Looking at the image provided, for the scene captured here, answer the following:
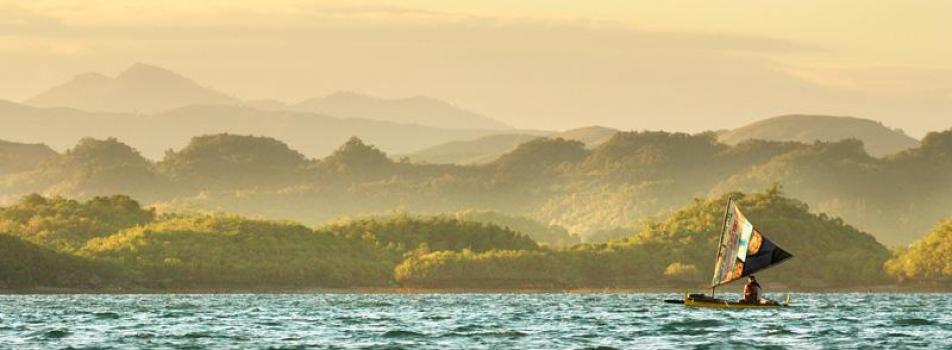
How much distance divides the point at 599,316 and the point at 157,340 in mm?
48293

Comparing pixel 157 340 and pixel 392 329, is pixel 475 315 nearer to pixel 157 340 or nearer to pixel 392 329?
pixel 392 329

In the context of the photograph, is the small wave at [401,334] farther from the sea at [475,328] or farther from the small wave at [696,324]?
the small wave at [696,324]

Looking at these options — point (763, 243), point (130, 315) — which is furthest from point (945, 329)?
point (130, 315)

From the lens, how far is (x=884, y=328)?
13525 cm

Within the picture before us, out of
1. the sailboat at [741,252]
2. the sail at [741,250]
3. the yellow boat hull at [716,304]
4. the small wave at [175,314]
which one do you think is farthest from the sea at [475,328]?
the sail at [741,250]

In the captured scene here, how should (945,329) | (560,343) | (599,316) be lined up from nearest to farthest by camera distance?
(560,343)
(945,329)
(599,316)

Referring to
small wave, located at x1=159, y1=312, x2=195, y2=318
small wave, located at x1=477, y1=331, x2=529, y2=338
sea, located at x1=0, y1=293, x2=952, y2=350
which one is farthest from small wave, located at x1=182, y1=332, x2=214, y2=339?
small wave, located at x1=159, y1=312, x2=195, y2=318

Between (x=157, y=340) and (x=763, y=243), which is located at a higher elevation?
(x=763, y=243)

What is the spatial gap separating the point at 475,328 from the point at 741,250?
21.8m

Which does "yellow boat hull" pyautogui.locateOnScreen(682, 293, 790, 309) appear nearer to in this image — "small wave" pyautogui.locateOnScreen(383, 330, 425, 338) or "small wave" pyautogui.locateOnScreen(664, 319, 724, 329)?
"small wave" pyautogui.locateOnScreen(664, 319, 724, 329)

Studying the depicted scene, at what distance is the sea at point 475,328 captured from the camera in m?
115

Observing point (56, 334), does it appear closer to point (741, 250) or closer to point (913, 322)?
point (741, 250)

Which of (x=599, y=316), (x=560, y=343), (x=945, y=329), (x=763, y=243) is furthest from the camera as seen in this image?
(x=599, y=316)

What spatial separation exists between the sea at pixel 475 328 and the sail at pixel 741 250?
11.3 ft
